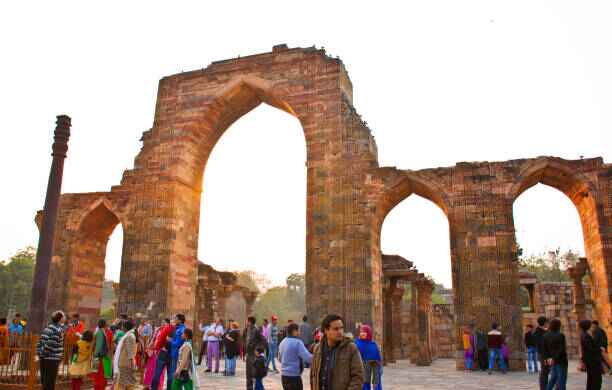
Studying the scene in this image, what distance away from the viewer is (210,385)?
9.13 metres

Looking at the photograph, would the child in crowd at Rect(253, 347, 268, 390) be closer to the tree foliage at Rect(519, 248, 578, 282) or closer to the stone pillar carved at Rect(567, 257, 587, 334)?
the stone pillar carved at Rect(567, 257, 587, 334)

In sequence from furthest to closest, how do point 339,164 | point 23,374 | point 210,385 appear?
1. point 339,164
2. point 210,385
3. point 23,374

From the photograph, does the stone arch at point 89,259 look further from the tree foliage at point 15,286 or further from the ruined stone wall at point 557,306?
the tree foliage at point 15,286

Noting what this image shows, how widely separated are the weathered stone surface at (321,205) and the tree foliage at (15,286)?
1028 inches

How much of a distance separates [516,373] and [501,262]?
2.92 meters

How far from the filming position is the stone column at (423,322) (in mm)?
16188

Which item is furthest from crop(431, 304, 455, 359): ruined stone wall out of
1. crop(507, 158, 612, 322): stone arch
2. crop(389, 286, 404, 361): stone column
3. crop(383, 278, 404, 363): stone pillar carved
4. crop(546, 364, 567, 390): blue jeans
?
crop(546, 364, 567, 390): blue jeans

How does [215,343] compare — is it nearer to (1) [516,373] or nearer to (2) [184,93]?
(1) [516,373]

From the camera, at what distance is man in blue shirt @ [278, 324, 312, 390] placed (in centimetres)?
479

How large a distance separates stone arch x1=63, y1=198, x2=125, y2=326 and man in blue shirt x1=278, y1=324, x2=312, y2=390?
46.8 feet

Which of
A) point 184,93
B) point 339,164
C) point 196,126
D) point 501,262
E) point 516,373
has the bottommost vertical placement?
point 516,373

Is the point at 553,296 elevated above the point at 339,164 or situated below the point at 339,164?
below

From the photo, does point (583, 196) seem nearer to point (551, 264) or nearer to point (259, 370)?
point (259, 370)

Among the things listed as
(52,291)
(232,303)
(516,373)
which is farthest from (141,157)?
(232,303)
